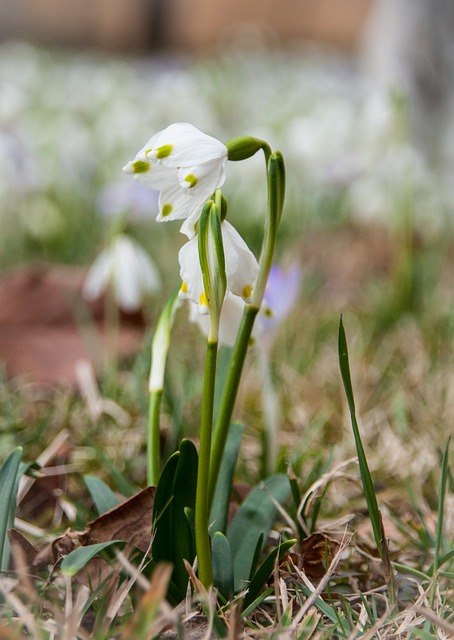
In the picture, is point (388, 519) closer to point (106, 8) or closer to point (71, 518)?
point (71, 518)

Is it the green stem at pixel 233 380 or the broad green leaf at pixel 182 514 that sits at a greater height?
the green stem at pixel 233 380

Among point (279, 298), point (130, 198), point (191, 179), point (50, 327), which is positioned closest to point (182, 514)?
point (191, 179)

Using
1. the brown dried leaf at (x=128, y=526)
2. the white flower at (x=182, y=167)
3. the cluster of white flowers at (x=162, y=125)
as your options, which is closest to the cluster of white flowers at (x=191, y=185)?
the white flower at (x=182, y=167)

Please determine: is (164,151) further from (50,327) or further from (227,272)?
(50,327)

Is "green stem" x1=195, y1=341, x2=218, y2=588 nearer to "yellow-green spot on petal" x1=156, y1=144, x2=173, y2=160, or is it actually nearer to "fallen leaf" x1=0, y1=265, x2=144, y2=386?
"yellow-green spot on petal" x1=156, y1=144, x2=173, y2=160

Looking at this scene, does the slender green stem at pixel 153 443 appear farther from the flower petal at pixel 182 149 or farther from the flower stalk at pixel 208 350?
the flower petal at pixel 182 149

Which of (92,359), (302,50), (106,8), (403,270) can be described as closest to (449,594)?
(92,359)
